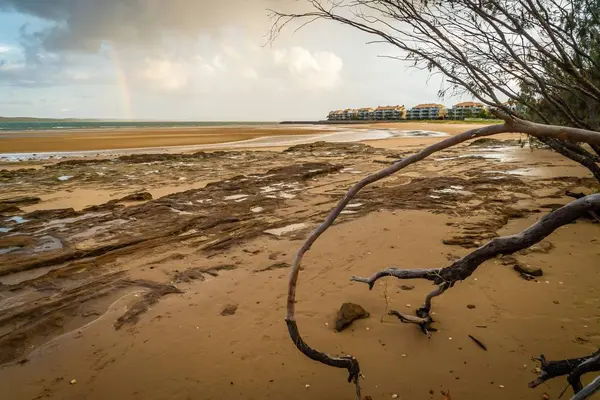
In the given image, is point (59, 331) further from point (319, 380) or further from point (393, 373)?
point (393, 373)

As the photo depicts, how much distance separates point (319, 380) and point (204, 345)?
1343mm

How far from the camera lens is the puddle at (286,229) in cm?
696

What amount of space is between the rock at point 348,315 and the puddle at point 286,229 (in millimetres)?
3159

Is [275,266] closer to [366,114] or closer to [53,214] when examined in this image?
[53,214]

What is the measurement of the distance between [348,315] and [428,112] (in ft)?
393

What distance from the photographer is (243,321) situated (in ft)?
13.1

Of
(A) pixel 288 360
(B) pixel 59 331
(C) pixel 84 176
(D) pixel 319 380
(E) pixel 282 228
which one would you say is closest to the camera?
(D) pixel 319 380

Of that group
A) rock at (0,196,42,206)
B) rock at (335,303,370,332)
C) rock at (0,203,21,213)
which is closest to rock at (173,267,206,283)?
rock at (335,303,370,332)

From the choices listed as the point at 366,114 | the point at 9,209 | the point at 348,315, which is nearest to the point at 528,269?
the point at 348,315

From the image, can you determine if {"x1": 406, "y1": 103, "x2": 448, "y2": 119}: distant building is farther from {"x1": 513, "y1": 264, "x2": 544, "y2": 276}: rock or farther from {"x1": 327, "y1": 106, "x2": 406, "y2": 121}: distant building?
{"x1": 513, "y1": 264, "x2": 544, "y2": 276}: rock

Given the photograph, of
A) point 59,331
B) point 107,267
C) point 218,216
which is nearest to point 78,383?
point 59,331

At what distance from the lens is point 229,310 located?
167 inches

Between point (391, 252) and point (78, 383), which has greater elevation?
point (391, 252)

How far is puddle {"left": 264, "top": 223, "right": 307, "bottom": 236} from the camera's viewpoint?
22.8 ft
